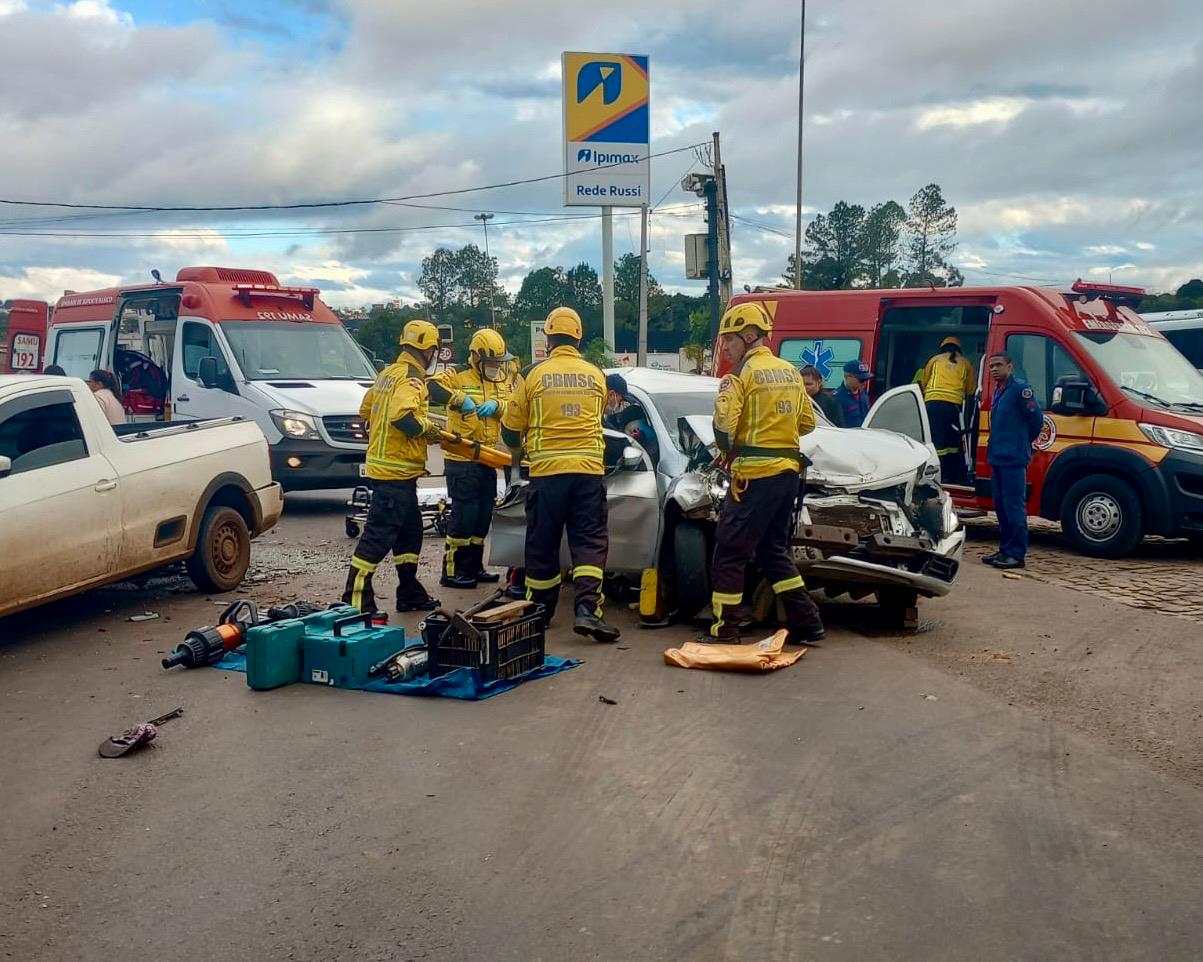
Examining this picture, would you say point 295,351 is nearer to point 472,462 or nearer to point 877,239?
point 472,462

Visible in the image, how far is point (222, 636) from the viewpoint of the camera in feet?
22.3

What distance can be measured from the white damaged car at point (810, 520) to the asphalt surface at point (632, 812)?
1.74 ft

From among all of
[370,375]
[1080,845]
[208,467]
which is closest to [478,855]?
[1080,845]

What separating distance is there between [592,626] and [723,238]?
1828 cm

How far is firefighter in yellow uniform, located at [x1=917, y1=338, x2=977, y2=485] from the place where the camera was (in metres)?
11.3

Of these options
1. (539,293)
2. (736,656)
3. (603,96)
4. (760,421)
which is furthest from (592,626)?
(539,293)

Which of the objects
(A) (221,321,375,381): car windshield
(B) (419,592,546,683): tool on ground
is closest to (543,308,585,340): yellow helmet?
(B) (419,592,546,683): tool on ground

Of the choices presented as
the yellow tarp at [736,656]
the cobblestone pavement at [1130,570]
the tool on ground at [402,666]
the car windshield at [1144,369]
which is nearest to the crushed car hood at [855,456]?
the yellow tarp at [736,656]

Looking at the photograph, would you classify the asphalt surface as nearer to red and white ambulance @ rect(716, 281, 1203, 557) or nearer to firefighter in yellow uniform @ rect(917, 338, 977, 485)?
red and white ambulance @ rect(716, 281, 1203, 557)

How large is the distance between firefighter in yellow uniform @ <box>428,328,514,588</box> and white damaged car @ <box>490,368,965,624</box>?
0.76 m

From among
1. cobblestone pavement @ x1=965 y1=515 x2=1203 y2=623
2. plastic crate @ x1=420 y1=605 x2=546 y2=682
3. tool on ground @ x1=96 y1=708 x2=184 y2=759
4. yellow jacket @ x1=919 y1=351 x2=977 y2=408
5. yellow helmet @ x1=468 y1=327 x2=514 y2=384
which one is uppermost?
yellow helmet @ x1=468 y1=327 x2=514 y2=384

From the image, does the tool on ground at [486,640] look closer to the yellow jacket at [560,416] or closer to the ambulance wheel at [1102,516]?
the yellow jacket at [560,416]

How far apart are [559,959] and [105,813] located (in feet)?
7.08

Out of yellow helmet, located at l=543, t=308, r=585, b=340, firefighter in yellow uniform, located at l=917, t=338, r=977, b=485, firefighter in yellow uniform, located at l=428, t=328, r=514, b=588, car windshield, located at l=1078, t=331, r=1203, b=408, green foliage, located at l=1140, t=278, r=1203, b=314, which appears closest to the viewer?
yellow helmet, located at l=543, t=308, r=585, b=340
